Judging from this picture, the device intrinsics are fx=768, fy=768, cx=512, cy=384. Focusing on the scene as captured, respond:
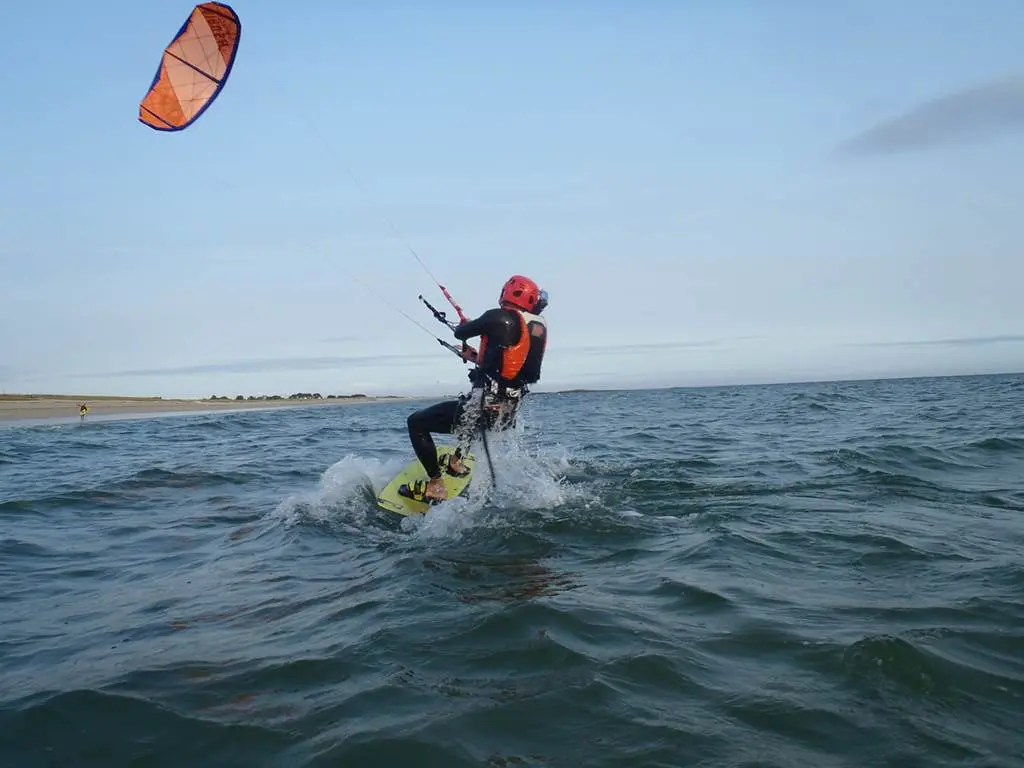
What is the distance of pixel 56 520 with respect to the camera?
9969mm

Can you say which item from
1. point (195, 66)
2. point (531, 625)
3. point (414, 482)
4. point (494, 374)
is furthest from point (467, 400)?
point (195, 66)

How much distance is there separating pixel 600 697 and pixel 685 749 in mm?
633

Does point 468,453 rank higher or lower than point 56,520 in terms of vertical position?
higher

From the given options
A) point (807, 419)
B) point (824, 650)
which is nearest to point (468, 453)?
point (824, 650)

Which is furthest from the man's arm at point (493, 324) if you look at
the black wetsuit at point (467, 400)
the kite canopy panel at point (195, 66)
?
the kite canopy panel at point (195, 66)

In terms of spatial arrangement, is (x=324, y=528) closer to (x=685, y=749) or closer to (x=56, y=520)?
(x=56, y=520)

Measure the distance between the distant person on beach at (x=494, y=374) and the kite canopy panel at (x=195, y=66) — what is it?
15.6 ft

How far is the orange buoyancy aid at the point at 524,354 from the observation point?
9008mm

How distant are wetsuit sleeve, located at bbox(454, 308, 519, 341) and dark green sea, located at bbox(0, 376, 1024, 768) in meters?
1.79

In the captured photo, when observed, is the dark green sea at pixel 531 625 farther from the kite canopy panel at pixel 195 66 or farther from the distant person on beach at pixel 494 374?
the kite canopy panel at pixel 195 66

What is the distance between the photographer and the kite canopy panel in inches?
388

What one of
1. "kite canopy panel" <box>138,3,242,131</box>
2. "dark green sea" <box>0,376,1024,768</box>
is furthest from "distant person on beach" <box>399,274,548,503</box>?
"kite canopy panel" <box>138,3,242,131</box>

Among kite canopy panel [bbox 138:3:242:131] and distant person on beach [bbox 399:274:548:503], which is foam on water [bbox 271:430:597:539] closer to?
distant person on beach [bbox 399:274:548:503]

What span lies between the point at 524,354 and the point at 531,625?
445 centimetres
